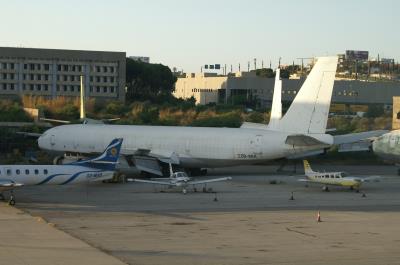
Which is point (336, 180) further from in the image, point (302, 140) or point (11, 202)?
point (11, 202)

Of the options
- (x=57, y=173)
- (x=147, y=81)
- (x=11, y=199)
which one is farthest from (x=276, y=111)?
(x=147, y=81)

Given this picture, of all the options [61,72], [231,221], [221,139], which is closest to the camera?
[231,221]

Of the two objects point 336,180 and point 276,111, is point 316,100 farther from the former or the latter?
point 336,180

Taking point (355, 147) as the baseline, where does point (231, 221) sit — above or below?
below

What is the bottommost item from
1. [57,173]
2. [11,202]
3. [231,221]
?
[231,221]

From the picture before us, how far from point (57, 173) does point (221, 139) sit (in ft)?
54.4

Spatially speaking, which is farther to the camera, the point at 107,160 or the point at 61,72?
the point at 61,72

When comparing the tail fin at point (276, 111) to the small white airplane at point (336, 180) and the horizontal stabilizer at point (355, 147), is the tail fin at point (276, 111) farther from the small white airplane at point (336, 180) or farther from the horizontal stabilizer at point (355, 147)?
the horizontal stabilizer at point (355, 147)

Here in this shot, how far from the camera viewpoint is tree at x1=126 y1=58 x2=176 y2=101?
551 feet

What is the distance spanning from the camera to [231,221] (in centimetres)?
3509

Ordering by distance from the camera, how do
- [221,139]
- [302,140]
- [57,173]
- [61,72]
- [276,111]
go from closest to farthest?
[57,173] < [302,140] < [221,139] < [276,111] < [61,72]

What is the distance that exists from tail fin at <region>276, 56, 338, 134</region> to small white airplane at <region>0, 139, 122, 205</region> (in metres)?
14.1

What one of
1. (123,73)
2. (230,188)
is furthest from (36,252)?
(123,73)

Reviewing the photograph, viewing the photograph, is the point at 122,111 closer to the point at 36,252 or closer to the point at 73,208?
the point at 73,208
